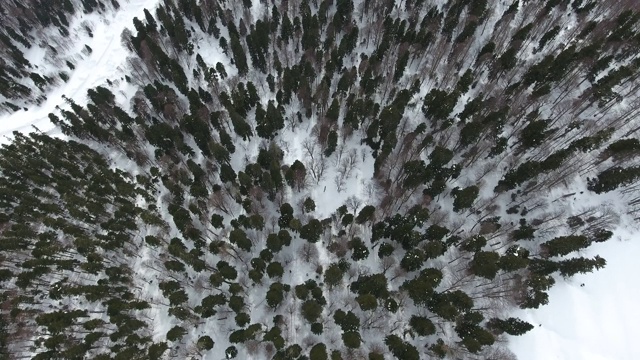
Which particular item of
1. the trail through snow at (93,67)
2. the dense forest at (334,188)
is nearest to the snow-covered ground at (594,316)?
the dense forest at (334,188)

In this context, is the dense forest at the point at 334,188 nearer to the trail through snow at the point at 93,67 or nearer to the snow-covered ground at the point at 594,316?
the snow-covered ground at the point at 594,316

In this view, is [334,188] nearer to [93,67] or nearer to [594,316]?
[594,316]

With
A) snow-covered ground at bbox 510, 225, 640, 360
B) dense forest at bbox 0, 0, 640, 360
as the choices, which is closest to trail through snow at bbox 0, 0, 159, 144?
dense forest at bbox 0, 0, 640, 360

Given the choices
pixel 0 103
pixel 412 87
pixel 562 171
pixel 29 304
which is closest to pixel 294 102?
pixel 412 87

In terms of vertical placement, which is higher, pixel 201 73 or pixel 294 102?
pixel 201 73

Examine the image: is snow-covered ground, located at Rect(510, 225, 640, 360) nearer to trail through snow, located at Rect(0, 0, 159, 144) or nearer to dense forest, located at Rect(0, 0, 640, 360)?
dense forest, located at Rect(0, 0, 640, 360)

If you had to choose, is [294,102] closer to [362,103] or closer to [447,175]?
[362,103]

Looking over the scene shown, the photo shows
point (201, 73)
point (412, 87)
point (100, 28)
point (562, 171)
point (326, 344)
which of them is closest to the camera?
point (326, 344)
